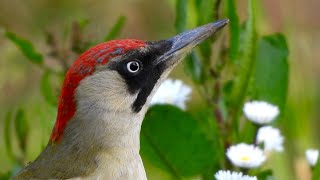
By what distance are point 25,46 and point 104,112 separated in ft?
2.42

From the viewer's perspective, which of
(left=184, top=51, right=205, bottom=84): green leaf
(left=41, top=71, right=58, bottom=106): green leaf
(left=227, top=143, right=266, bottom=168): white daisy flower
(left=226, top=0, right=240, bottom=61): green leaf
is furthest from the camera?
(left=41, top=71, right=58, bottom=106): green leaf

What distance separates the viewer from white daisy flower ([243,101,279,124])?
438 centimetres

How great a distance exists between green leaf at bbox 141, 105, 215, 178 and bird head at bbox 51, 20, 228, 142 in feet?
0.60

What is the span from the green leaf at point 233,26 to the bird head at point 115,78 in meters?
0.11

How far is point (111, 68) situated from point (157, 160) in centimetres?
58

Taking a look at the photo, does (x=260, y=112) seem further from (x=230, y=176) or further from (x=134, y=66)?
(x=134, y=66)

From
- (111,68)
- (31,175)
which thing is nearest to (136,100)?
(111,68)

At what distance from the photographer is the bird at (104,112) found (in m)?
4.07

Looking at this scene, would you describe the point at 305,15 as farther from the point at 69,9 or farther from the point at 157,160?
the point at 157,160

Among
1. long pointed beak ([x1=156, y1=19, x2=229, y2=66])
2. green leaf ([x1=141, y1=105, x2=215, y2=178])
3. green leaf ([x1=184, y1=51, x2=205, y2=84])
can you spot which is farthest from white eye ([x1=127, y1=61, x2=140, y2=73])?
green leaf ([x1=184, y1=51, x2=205, y2=84])

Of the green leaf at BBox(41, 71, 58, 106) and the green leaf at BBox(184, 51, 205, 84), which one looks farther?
the green leaf at BBox(41, 71, 58, 106)

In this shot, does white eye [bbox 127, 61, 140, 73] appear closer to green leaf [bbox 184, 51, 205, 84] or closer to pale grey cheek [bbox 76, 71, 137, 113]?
pale grey cheek [bbox 76, 71, 137, 113]

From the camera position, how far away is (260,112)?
173 inches

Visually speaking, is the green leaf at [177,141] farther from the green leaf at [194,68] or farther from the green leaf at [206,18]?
the green leaf at [206,18]
